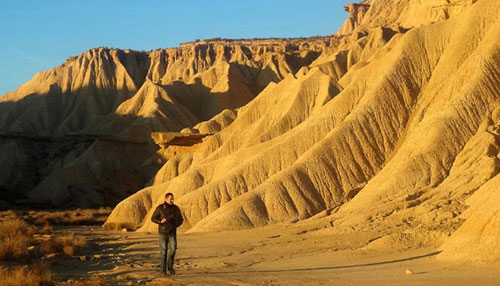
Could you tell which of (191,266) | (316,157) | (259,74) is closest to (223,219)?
(316,157)

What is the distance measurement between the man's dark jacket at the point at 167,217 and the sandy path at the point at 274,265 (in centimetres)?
111

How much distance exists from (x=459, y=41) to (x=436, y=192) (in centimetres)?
1355

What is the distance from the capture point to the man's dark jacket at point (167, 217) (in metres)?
14.3

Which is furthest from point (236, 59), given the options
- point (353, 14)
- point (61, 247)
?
point (61, 247)

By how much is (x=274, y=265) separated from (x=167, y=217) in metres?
4.72

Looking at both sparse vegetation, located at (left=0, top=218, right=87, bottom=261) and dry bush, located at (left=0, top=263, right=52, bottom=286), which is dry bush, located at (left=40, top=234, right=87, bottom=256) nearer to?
sparse vegetation, located at (left=0, top=218, right=87, bottom=261)

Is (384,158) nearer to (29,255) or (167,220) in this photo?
(29,255)

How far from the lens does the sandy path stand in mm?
14164

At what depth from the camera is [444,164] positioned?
28.5 m

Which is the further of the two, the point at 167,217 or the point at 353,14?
the point at 353,14

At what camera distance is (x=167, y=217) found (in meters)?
14.3

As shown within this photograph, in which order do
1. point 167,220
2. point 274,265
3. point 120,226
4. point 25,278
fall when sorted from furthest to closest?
point 120,226, point 274,265, point 167,220, point 25,278

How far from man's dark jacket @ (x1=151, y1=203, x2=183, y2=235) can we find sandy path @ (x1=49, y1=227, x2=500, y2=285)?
1.11 meters

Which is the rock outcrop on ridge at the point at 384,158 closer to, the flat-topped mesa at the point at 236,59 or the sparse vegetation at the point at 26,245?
the sparse vegetation at the point at 26,245
